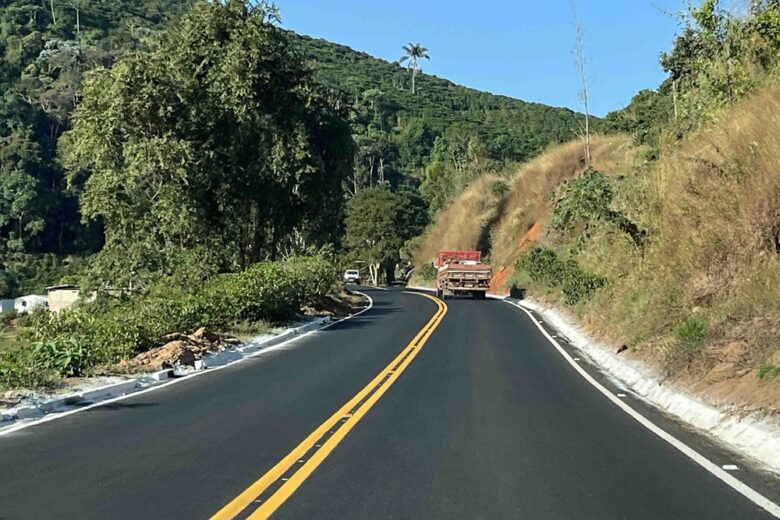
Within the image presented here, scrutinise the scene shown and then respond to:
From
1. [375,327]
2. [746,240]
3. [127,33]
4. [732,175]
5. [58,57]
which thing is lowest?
[375,327]

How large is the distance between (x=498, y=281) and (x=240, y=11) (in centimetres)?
3091

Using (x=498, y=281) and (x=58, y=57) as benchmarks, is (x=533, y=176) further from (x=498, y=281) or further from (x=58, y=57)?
(x=58, y=57)

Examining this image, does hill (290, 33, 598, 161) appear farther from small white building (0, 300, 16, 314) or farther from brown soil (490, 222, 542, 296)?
small white building (0, 300, 16, 314)

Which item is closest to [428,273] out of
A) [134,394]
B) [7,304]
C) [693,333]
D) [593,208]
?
[7,304]

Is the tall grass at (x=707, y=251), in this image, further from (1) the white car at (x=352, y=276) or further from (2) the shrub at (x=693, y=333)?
(1) the white car at (x=352, y=276)

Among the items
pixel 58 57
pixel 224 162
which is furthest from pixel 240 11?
pixel 58 57

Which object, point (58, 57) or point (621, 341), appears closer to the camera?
point (621, 341)

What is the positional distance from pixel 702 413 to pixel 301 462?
517 cm

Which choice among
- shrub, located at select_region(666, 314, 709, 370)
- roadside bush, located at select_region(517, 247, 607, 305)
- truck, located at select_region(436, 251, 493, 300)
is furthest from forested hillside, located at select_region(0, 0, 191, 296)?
shrub, located at select_region(666, 314, 709, 370)

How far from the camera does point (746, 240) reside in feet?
43.3

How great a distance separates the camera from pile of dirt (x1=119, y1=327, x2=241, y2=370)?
15.4 m

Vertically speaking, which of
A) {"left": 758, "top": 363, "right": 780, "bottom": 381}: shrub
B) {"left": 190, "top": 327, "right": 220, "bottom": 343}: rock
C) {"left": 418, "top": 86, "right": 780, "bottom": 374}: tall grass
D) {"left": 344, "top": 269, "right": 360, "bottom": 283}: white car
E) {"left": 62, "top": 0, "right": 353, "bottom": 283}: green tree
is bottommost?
{"left": 344, "top": 269, "right": 360, "bottom": 283}: white car

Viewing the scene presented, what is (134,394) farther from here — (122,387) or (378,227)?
(378,227)

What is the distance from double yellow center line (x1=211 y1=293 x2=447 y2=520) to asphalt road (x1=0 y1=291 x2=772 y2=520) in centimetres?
8
